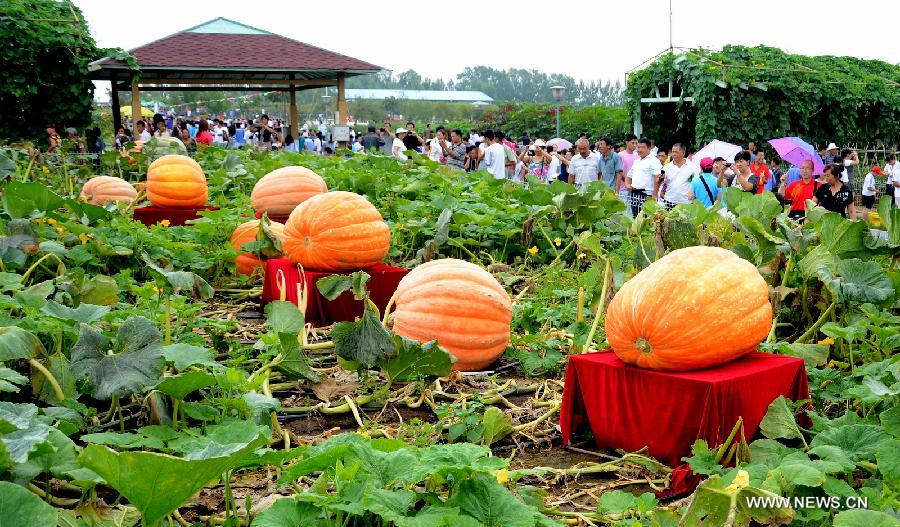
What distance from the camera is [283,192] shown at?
730 centimetres

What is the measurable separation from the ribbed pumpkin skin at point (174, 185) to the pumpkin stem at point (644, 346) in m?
6.04

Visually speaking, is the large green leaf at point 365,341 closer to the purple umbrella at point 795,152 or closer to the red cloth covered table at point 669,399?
the red cloth covered table at point 669,399

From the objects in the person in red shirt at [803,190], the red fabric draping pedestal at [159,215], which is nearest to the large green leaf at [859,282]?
the red fabric draping pedestal at [159,215]

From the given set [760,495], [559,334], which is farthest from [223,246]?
[760,495]

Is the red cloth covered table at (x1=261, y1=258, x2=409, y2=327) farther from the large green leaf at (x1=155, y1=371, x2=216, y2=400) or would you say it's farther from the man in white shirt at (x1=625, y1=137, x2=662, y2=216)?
the man in white shirt at (x1=625, y1=137, x2=662, y2=216)

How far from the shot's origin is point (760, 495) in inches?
92.7

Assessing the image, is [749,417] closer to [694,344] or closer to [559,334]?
[694,344]

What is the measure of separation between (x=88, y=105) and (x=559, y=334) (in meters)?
9.84

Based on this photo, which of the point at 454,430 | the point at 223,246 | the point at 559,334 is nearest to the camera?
the point at 454,430

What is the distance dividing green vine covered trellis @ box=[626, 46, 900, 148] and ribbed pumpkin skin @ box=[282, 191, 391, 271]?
15.6 meters

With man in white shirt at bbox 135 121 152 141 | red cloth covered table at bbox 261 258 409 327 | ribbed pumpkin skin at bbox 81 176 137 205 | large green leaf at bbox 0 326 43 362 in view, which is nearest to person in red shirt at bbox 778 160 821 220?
red cloth covered table at bbox 261 258 409 327

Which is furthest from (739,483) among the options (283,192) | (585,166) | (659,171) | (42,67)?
(42,67)

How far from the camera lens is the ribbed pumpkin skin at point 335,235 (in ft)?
18.4

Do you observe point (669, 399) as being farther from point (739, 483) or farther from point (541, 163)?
point (541, 163)
